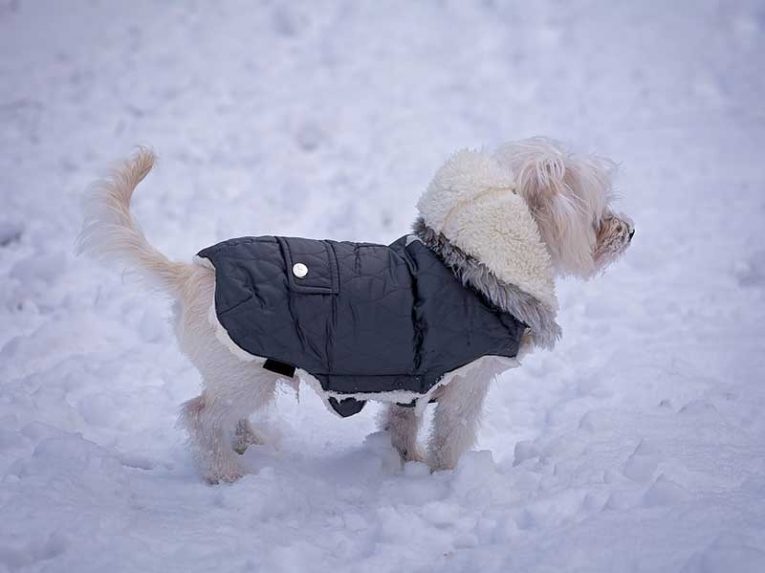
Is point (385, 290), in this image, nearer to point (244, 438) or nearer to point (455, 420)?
point (455, 420)

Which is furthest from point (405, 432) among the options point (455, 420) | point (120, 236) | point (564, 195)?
point (120, 236)

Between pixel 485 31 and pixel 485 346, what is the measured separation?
553 centimetres

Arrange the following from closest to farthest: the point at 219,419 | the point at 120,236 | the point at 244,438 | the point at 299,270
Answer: the point at 299,270
the point at 120,236
the point at 219,419
the point at 244,438

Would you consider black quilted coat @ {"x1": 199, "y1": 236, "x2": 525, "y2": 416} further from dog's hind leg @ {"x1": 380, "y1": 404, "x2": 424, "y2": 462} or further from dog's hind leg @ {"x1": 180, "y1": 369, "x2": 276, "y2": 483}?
dog's hind leg @ {"x1": 380, "y1": 404, "x2": 424, "y2": 462}

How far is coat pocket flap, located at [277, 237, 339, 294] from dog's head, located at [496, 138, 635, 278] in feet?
2.50

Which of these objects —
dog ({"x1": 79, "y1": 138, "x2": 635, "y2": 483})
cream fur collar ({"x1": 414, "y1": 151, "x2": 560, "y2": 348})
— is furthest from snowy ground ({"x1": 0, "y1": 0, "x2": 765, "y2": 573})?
cream fur collar ({"x1": 414, "y1": 151, "x2": 560, "y2": 348})

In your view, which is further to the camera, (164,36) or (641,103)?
(164,36)

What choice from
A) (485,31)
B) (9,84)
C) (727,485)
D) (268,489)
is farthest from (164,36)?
(727,485)

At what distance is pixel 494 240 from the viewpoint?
8.36ft

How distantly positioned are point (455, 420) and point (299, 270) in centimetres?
95

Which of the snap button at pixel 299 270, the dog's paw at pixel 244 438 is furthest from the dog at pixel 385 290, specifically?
the dog's paw at pixel 244 438

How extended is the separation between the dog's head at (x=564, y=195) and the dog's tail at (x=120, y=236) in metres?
1.32

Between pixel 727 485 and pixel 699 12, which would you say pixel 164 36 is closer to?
pixel 699 12

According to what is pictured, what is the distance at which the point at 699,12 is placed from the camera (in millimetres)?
7312
